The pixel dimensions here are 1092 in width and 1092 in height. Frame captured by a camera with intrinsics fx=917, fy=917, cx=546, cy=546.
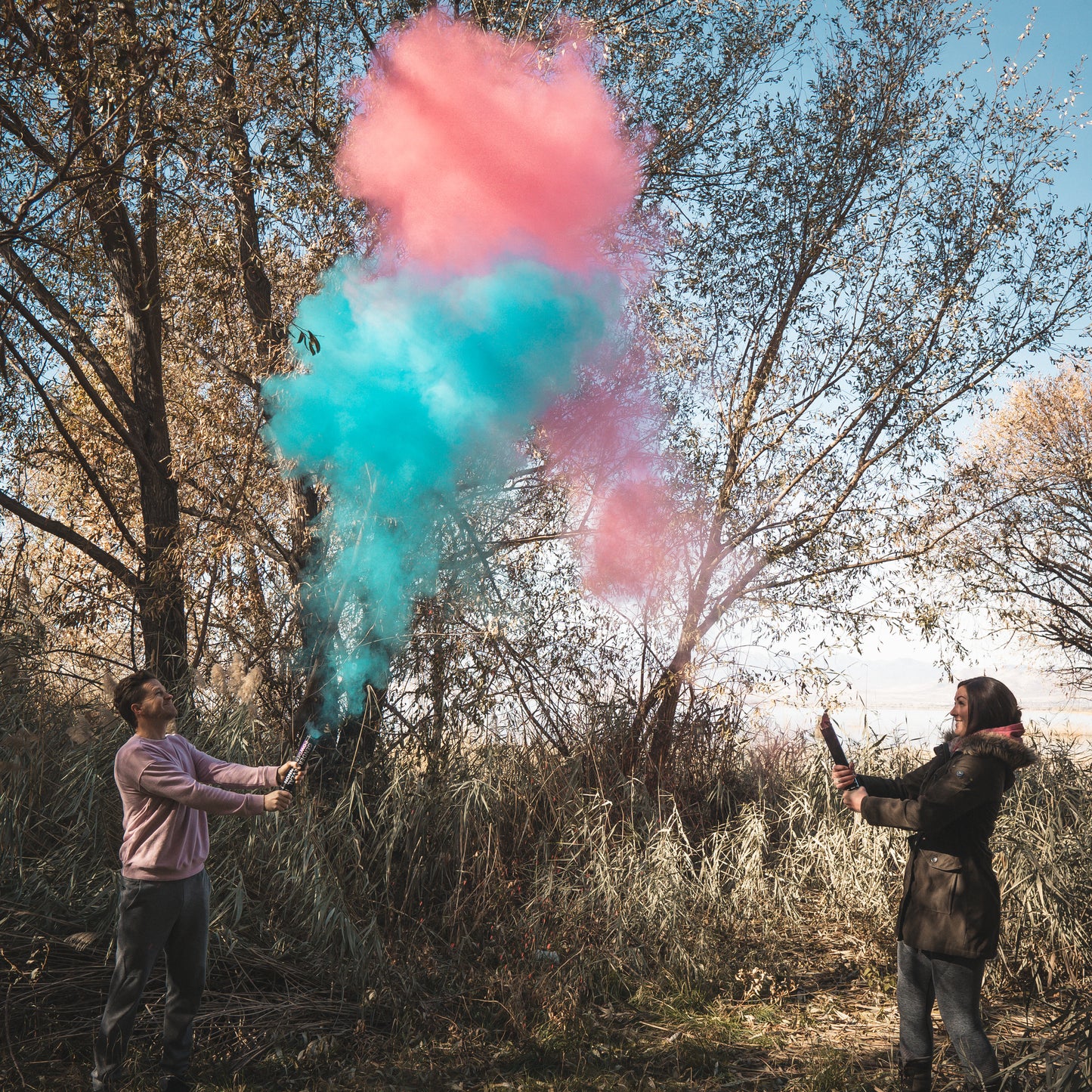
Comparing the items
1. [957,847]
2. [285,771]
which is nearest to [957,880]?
[957,847]

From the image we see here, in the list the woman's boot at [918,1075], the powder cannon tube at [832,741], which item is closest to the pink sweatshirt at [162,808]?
the powder cannon tube at [832,741]

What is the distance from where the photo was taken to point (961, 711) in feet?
9.78

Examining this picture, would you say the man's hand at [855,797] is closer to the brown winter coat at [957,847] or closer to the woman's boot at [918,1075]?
the brown winter coat at [957,847]

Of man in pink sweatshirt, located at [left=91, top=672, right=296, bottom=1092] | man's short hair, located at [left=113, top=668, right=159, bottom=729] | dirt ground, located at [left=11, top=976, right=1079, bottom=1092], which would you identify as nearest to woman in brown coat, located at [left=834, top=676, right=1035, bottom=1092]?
dirt ground, located at [left=11, top=976, right=1079, bottom=1092]

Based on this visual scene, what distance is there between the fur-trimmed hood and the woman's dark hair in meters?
0.04

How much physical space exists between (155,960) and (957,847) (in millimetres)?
2673

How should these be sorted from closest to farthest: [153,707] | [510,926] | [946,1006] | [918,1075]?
[946,1006]
[918,1075]
[153,707]
[510,926]

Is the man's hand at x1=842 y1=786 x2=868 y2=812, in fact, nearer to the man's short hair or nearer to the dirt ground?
the dirt ground

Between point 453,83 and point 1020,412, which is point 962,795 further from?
point 1020,412

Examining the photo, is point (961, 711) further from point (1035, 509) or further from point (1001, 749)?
point (1035, 509)

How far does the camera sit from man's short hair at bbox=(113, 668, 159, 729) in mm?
3223

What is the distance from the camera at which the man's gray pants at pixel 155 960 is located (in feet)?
9.89

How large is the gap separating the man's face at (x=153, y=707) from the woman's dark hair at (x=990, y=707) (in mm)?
2679

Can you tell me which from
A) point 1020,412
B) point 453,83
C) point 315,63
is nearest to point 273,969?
point 453,83
